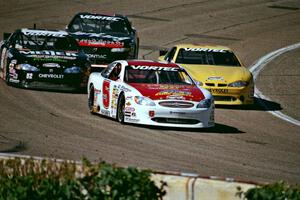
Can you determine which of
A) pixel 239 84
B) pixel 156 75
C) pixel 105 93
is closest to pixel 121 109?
pixel 105 93

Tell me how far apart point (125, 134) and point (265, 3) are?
27630 millimetres

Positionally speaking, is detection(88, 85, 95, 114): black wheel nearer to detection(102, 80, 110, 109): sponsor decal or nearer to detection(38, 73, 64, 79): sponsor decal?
detection(102, 80, 110, 109): sponsor decal

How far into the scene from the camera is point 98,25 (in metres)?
26.8

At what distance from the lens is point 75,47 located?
947 inches

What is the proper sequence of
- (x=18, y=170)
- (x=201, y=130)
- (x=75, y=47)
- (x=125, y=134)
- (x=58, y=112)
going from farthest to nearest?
(x=75, y=47)
(x=58, y=112)
(x=201, y=130)
(x=125, y=134)
(x=18, y=170)

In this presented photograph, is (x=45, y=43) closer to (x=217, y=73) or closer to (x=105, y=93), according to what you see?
(x=217, y=73)

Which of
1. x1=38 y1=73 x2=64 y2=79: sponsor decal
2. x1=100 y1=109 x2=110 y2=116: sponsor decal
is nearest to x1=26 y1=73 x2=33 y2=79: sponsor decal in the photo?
x1=38 y1=73 x2=64 y2=79: sponsor decal

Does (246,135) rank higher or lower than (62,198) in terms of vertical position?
lower

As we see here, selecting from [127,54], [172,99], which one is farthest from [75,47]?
[172,99]

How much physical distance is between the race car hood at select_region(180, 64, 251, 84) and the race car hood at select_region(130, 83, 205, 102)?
3212 millimetres

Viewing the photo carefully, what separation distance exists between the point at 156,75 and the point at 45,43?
17.1 feet

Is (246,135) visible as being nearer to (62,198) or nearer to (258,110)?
(258,110)

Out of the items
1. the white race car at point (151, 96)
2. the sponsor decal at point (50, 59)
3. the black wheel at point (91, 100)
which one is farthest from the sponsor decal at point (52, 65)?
the white race car at point (151, 96)

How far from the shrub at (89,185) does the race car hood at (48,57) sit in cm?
1354
